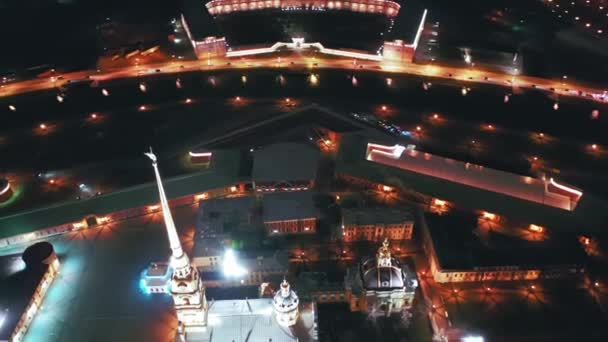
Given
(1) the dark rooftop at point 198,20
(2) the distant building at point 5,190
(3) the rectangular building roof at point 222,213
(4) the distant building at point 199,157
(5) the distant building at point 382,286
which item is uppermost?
(1) the dark rooftop at point 198,20

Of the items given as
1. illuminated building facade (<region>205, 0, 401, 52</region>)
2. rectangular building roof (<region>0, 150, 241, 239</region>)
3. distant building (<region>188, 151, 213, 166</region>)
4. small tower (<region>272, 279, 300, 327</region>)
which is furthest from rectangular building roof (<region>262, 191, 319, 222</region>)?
illuminated building facade (<region>205, 0, 401, 52</region>)

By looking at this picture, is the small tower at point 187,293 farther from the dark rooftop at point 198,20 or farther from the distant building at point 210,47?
the dark rooftop at point 198,20

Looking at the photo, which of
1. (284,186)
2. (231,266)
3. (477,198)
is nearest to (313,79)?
Answer: (284,186)

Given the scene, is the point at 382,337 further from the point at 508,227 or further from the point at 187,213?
the point at 187,213

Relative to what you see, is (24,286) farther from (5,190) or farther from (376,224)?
(376,224)

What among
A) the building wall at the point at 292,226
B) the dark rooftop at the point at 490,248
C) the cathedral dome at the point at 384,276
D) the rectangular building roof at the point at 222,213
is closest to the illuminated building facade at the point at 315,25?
the rectangular building roof at the point at 222,213

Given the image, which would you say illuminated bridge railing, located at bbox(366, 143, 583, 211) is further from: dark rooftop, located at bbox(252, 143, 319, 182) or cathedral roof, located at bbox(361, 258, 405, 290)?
cathedral roof, located at bbox(361, 258, 405, 290)

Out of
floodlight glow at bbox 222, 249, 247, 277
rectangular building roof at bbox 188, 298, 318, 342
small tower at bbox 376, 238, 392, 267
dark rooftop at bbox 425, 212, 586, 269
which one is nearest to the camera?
rectangular building roof at bbox 188, 298, 318, 342
